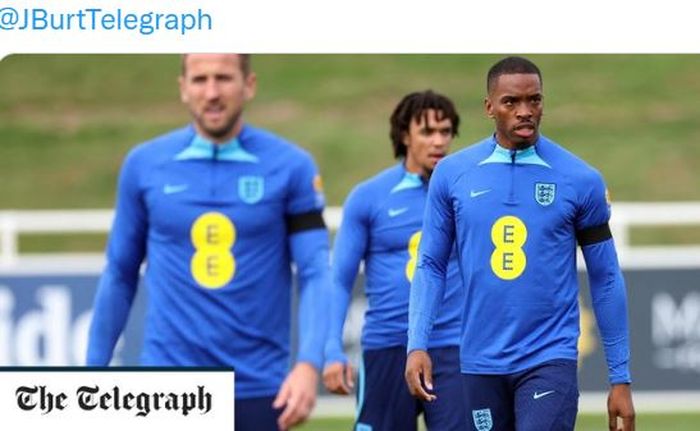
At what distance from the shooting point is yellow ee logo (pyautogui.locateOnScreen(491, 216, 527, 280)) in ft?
28.7

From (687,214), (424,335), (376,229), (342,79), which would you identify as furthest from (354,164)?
(424,335)

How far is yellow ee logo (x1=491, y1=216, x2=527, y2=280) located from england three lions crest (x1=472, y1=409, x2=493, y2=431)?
0.52 meters

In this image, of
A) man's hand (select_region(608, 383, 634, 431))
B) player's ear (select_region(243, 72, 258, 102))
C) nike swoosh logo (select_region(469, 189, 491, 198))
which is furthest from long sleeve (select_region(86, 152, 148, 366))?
man's hand (select_region(608, 383, 634, 431))

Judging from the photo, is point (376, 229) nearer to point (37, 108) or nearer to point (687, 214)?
point (687, 214)

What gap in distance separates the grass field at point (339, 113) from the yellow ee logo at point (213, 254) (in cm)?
1747

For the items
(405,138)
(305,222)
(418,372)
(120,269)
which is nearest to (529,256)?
(418,372)

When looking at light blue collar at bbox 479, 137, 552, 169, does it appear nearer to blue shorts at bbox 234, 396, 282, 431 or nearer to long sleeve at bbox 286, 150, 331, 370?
long sleeve at bbox 286, 150, 331, 370

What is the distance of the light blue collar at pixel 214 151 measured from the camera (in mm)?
10016

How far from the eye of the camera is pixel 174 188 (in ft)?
32.6

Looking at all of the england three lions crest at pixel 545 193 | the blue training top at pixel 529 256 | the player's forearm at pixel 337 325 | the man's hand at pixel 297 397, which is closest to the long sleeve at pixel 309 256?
the man's hand at pixel 297 397

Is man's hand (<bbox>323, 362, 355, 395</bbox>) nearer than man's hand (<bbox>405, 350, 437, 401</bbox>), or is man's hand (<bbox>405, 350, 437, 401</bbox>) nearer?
man's hand (<bbox>405, 350, 437, 401</bbox>)

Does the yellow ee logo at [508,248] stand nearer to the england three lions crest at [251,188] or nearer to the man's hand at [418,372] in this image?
the man's hand at [418,372]
